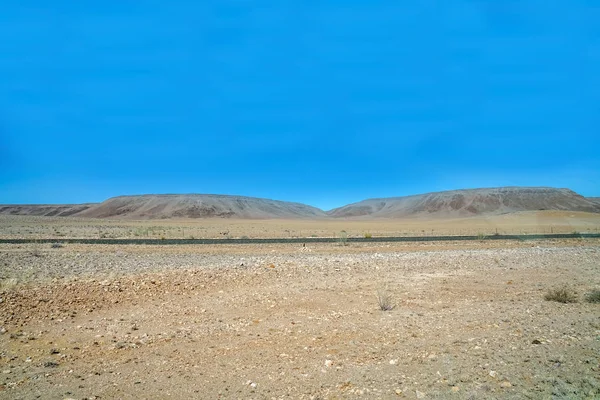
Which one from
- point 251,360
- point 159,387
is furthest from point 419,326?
point 159,387

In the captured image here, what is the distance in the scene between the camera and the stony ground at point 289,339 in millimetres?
5188

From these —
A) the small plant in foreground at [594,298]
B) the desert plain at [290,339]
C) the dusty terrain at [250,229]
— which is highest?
the dusty terrain at [250,229]

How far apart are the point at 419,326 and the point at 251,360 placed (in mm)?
3227

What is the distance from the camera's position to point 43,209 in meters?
179

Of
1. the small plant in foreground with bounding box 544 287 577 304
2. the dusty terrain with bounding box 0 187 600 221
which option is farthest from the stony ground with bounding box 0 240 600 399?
the dusty terrain with bounding box 0 187 600 221

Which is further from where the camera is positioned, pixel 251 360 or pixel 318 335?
pixel 318 335

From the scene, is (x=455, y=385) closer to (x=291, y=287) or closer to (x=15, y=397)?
(x=15, y=397)

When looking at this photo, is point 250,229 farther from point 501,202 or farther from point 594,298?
point 501,202

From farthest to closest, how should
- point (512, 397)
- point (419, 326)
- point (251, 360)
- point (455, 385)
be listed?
point (419, 326) < point (251, 360) < point (455, 385) < point (512, 397)

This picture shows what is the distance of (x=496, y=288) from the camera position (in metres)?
11.7

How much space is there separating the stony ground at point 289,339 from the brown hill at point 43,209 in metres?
181

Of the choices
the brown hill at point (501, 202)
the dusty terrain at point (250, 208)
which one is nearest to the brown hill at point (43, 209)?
the dusty terrain at point (250, 208)

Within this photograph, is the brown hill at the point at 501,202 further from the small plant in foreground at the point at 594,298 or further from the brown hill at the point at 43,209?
the small plant in foreground at the point at 594,298

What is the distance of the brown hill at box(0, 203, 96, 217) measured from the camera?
6777 inches
